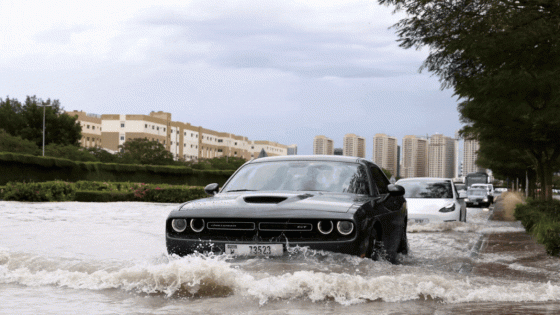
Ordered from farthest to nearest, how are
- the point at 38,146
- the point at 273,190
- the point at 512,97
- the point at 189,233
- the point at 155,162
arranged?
the point at 155,162
the point at 38,146
the point at 512,97
the point at 273,190
the point at 189,233

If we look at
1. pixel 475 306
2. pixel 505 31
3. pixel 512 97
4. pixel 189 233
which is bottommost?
pixel 475 306

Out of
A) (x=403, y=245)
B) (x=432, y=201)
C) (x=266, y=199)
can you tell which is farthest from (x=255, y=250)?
(x=432, y=201)

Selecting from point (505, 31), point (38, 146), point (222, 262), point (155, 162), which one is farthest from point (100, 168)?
point (155, 162)

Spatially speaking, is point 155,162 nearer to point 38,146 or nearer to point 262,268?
point 38,146

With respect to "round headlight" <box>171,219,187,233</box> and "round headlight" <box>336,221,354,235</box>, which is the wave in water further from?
"round headlight" <box>336,221,354,235</box>

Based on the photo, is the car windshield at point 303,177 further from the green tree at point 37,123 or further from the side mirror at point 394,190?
the green tree at point 37,123

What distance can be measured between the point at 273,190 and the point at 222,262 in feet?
4.96

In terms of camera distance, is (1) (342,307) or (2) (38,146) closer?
(1) (342,307)

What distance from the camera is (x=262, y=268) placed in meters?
5.67

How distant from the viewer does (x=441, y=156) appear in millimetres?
180125

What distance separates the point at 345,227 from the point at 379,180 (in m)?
2.47

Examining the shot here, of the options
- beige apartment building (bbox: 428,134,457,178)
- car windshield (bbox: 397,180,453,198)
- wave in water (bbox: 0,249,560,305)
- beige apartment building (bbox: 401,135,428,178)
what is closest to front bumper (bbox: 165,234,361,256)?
wave in water (bbox: 0,249,560,305)

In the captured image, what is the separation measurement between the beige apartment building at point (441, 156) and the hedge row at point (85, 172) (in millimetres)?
129314

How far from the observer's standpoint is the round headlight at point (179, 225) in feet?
20.5
